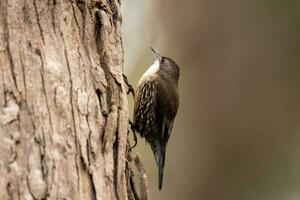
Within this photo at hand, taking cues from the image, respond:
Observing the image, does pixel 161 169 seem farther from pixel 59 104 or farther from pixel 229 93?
pixel 59 104

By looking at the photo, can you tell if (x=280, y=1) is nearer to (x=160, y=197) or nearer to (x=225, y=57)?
(x=225, y=57)

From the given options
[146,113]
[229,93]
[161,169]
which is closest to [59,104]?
[161,169]

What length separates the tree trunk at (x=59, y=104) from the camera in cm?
321

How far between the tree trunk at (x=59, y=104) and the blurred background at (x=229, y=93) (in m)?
2.44

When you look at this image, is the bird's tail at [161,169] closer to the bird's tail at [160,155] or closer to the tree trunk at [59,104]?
the bird's tail at [160,155]

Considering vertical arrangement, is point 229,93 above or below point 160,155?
above

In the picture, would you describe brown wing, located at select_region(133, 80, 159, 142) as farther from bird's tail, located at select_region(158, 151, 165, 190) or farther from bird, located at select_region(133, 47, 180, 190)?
bird's tail, located at select_region(158, 151, 165, 190)

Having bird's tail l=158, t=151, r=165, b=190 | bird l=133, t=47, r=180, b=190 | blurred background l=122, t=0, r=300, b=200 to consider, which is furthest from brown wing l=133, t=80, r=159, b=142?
blurred background l=122, t=0, r=300, b=200

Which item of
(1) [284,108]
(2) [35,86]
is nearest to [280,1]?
(1) [284,108]

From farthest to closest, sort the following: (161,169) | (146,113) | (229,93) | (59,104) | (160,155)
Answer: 1. (229,93)
2. (146,113)
3. (160,155)
4. (161,169)
5. (59,104)

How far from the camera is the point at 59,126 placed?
11.1ft

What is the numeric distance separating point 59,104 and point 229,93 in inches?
115

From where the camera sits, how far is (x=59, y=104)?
341 centimetres

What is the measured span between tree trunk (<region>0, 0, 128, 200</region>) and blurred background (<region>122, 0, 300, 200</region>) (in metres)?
2.44
